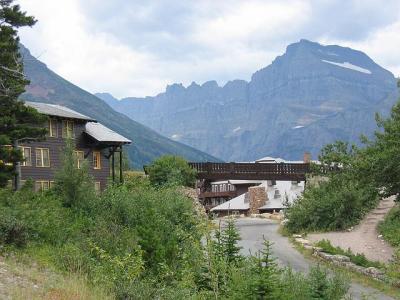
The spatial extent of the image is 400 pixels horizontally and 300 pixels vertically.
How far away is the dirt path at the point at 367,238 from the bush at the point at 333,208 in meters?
0.73

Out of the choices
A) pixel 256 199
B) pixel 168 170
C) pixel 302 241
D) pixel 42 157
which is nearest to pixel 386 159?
pixel 302 241

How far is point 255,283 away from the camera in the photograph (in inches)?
378

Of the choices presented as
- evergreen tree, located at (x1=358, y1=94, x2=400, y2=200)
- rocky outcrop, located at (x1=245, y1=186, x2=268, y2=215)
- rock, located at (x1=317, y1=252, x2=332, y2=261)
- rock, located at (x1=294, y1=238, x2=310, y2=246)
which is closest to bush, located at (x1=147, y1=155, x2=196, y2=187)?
rocky outcrop, located at (x1=245, y1=186, x2=268, y2=215)

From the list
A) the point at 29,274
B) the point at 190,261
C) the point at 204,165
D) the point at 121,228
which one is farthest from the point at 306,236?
the point at 204,165

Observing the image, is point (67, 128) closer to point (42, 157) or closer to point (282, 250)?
point (42, 157)

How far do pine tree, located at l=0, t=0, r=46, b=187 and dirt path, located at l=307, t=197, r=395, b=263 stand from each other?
16.2 m

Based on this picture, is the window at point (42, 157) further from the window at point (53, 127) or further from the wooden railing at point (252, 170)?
the wooden railing at point (252, 170)

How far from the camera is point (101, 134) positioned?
47.1 meters

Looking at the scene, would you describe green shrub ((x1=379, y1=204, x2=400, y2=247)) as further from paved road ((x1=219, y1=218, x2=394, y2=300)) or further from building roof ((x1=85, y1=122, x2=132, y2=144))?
building roof ((x1=85, y1=122, x2=132, y2=144))

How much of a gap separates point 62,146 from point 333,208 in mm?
21966

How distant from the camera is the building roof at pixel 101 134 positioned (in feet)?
151

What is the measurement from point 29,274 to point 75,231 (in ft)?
21.3

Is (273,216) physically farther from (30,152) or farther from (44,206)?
(44,206)

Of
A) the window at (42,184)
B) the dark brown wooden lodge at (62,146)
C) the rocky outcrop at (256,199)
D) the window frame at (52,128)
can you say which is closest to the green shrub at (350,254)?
the dark brown wooden lodge at (62,146)
